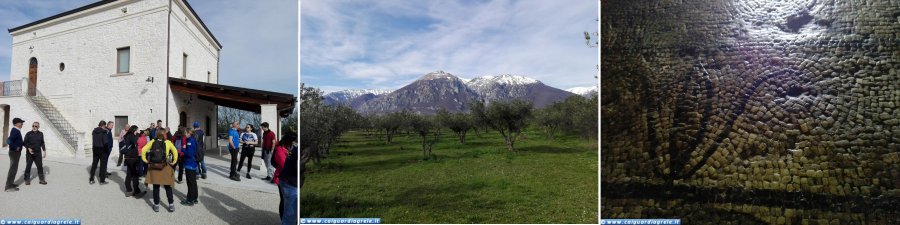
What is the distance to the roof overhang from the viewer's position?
2881 mm

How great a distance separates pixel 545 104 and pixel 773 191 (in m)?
2.22

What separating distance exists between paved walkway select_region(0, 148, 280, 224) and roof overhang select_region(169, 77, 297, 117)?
2.29 ft

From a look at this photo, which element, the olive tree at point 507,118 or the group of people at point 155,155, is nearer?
the group of people at point 155,155

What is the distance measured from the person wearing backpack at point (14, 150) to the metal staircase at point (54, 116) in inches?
5.8

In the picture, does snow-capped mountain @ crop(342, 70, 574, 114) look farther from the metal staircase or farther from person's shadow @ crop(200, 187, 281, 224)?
the metal staircase

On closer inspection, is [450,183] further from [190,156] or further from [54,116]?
[54,116]

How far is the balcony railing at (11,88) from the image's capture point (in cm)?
283

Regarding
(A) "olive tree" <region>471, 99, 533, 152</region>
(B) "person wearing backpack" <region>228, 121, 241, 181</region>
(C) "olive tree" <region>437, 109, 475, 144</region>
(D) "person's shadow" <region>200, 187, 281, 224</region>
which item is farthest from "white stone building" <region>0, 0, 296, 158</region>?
(A) "olive tree" <region>471, 99, 533, 152</region>

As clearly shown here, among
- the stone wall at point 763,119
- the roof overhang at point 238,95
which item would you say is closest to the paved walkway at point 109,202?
the roof overhang at point 238,95

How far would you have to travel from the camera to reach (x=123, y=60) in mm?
2967

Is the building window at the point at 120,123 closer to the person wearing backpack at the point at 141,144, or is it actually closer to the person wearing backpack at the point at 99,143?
the person wearing backpack at the point at 99,143

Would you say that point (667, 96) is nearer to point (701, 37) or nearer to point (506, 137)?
point (701, 37)

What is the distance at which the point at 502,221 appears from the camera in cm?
366

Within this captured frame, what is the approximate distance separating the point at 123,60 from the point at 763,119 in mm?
5681
